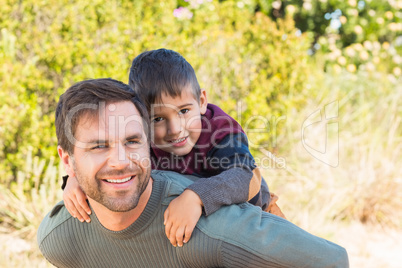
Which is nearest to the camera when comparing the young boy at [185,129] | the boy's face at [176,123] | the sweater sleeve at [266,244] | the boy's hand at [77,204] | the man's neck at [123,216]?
the sweater sleeve at [266,244]

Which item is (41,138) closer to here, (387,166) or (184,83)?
(184,83)

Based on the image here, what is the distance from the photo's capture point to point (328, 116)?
6.76m

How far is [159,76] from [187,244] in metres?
1.15

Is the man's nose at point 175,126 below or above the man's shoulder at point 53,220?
above

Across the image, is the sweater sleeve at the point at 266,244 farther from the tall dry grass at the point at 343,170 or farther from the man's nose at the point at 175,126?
the tall dry grass at the point at 343,170

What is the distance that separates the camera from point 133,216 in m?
2.14

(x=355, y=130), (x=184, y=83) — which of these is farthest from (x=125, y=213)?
(x=355, y=130)

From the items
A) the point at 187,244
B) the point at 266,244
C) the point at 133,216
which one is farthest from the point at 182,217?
the point at 266,244

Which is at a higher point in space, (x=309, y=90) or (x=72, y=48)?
(x=72, y=48)

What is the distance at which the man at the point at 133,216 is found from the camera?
1.93 m

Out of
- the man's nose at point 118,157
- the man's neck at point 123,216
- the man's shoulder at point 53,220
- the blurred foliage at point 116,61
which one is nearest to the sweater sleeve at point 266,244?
the man's neck at point 123,216

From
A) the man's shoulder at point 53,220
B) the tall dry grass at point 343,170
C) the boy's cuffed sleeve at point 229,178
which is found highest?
the boy's cuffed sleeve at point 229,178

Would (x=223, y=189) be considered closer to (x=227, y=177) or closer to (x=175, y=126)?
(x=227, y=177)

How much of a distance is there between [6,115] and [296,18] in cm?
958
